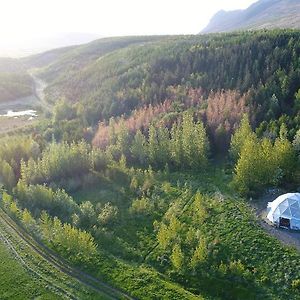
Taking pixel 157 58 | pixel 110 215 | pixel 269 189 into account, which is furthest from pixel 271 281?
pixel 157 58

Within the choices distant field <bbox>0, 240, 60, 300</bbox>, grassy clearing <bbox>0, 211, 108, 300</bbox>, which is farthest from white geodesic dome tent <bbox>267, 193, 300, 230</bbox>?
distant field <bbox>0, 240, 60, 300</bbox>

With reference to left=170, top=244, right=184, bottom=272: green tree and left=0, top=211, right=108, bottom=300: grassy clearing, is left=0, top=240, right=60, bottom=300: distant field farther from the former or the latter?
left=170, top=244, right=184, bottom=272: green tree

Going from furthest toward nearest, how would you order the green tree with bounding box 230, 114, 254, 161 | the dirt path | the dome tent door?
1. the green tree with bounding box 230, 114, 254, 161
2. the dome tent door
3. the dirt path

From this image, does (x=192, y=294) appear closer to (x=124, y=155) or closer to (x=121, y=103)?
(x=124, y=155)

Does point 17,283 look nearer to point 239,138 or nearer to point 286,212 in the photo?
point 286,212

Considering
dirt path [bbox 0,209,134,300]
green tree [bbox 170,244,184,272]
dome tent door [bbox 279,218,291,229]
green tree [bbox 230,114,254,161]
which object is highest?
green tree [bbox 230,114,254,161]
